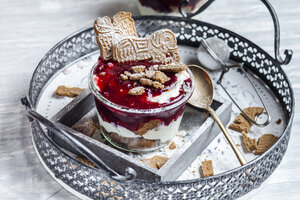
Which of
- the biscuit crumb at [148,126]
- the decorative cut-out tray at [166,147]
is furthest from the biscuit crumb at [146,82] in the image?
the decorative cut-out tray at [166,147]

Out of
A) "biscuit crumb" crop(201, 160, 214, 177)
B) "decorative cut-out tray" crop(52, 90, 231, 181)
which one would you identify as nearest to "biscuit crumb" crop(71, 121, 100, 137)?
"decorative cut-out tray" crop(52, 90, 231, 181)

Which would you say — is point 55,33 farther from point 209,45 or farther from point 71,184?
point 71,184

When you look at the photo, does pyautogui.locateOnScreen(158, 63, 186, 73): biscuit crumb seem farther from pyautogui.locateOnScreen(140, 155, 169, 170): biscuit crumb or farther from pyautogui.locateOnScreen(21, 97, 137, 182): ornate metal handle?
pyautogui.locateOnScreen(21, 97, 137, 182): ornate metal handle

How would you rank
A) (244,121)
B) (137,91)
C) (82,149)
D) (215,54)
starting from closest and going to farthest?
(82,149), (137,91), (244,121), (215,54)

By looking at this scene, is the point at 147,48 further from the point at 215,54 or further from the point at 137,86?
the point at 215,54

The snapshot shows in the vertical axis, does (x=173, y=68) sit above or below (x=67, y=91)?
above

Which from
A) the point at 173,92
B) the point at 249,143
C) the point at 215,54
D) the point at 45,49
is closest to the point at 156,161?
the point at 173,92

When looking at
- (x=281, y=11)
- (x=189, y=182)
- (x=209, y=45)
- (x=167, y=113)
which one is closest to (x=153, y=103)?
(x=167, y=113)
